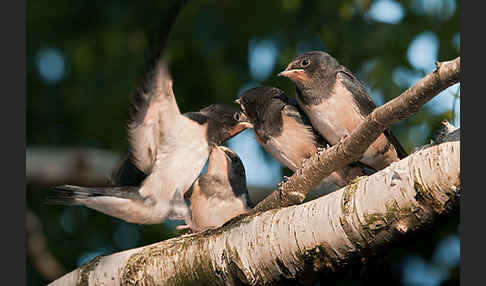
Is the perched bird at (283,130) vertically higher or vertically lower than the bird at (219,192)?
higher

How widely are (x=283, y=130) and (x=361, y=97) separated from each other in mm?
544

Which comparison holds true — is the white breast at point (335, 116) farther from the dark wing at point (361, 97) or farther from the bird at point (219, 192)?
the bird at point (219, 192)

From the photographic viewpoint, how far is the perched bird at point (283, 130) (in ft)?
13.5

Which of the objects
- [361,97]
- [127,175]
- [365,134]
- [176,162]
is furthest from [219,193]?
[365,134]

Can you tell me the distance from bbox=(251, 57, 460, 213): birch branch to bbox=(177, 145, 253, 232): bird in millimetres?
875

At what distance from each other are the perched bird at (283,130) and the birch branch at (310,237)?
Result: 1.20 m

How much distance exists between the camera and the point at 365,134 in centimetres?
285

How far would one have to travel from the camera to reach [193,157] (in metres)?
4.12

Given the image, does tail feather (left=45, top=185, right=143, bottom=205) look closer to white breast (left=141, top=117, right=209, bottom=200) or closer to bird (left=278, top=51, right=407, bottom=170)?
white breast (left=141, top=117, right=209, bottom=200)

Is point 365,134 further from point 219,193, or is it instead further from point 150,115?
point 219,193

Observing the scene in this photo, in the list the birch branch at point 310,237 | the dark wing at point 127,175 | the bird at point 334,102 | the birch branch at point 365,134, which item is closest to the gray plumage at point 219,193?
the dark wing at point 127,175

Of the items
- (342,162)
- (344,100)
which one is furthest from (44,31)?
(342,162)

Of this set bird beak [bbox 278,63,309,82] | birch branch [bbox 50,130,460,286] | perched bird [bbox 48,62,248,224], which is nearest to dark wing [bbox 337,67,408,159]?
bird beak [bbox 278,63,309,82]

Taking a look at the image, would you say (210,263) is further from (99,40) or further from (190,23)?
(99,40)
